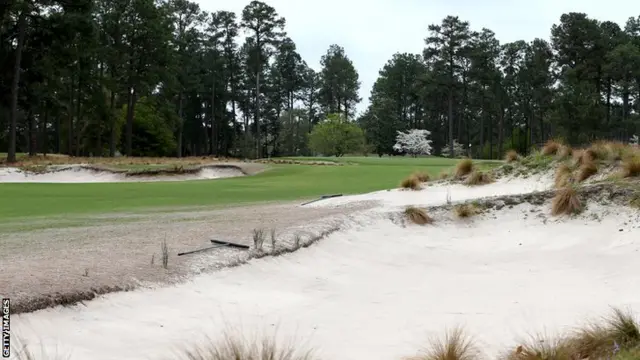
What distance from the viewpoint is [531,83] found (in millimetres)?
63500

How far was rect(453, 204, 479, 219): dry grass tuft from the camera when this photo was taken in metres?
9.99

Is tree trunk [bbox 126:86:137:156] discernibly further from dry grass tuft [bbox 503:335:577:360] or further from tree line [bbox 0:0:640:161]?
dry grass tuft [bbox 503:335:577:360]

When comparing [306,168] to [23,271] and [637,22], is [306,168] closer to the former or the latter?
[23,271]

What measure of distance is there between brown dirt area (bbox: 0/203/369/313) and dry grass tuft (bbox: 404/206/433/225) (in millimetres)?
1055

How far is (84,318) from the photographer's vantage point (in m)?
4.52

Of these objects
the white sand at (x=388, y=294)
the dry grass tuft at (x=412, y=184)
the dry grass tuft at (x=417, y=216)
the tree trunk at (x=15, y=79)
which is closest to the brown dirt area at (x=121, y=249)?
the white sand at (x=388, y=294)

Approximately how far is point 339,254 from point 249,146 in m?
61.7

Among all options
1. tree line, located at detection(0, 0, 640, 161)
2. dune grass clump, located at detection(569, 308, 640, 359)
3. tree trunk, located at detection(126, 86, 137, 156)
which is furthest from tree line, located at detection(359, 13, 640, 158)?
dune grass clump, located at detection(569, 308, 640, 359)

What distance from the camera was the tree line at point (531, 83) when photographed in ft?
173

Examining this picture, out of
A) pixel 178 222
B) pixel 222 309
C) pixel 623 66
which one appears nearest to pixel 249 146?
pixel 623 66

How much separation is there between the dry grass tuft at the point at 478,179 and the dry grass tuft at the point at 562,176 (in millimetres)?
1619

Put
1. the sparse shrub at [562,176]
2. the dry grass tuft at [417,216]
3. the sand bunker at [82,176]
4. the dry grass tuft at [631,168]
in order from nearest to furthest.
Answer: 1. the dry grass tuft at [417,216]
2. the dry grass tuft at [631,168]
3. the sparse shrub at [562,176]
4. the sand bunker at [82,176]

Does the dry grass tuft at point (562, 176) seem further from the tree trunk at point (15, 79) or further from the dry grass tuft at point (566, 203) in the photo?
the tree trunk at point (15, 79)
